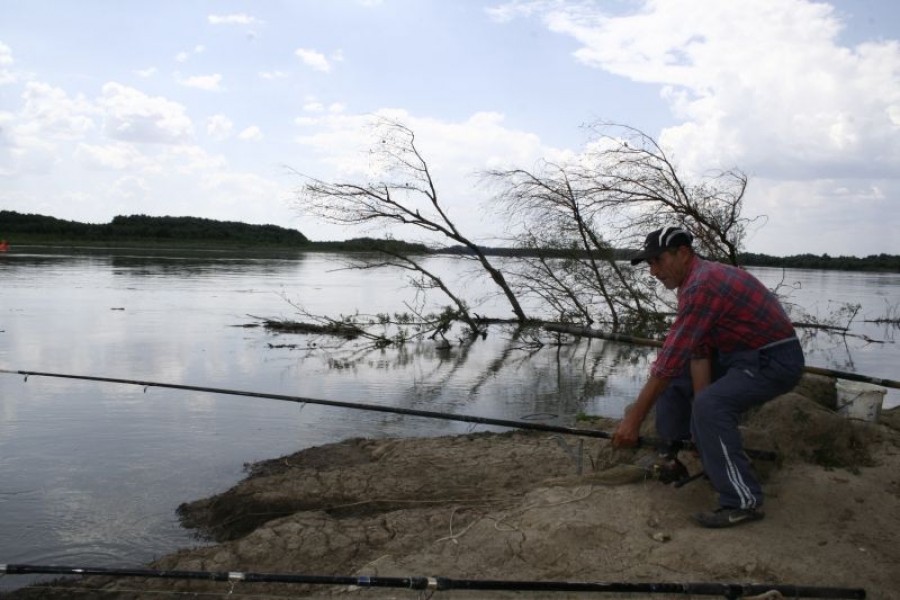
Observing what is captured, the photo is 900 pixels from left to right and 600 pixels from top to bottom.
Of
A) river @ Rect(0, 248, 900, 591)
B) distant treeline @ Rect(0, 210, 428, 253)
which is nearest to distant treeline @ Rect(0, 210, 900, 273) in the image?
distant treeline @ Rect(0, 210, 428, 253)

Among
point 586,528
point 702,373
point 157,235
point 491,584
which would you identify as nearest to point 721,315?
point 702,373

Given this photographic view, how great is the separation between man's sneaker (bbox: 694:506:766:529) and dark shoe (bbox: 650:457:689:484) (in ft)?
1.36

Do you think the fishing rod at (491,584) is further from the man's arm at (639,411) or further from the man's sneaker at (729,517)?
the man's arm at (639,411)

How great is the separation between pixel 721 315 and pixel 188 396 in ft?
25.6

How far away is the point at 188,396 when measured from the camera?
10078 mm

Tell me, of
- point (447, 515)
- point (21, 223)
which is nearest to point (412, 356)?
point (447, 515)

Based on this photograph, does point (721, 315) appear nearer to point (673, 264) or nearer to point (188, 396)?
point (673, 264)

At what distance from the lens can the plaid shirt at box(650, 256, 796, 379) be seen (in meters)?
3.97

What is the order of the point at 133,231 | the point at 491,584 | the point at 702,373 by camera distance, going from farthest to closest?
the point at 133,231 → the point at 702,373 → the point at 491,584

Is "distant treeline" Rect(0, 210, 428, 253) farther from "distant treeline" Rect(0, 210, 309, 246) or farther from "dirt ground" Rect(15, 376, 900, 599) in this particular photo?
"dirt ground" Rect(15, 376, 900, 599)

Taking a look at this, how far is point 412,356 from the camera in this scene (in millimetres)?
14984

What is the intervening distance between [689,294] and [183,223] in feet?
318

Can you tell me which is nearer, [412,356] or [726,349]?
[726,349]

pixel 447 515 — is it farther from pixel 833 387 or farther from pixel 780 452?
pixel 833 387
